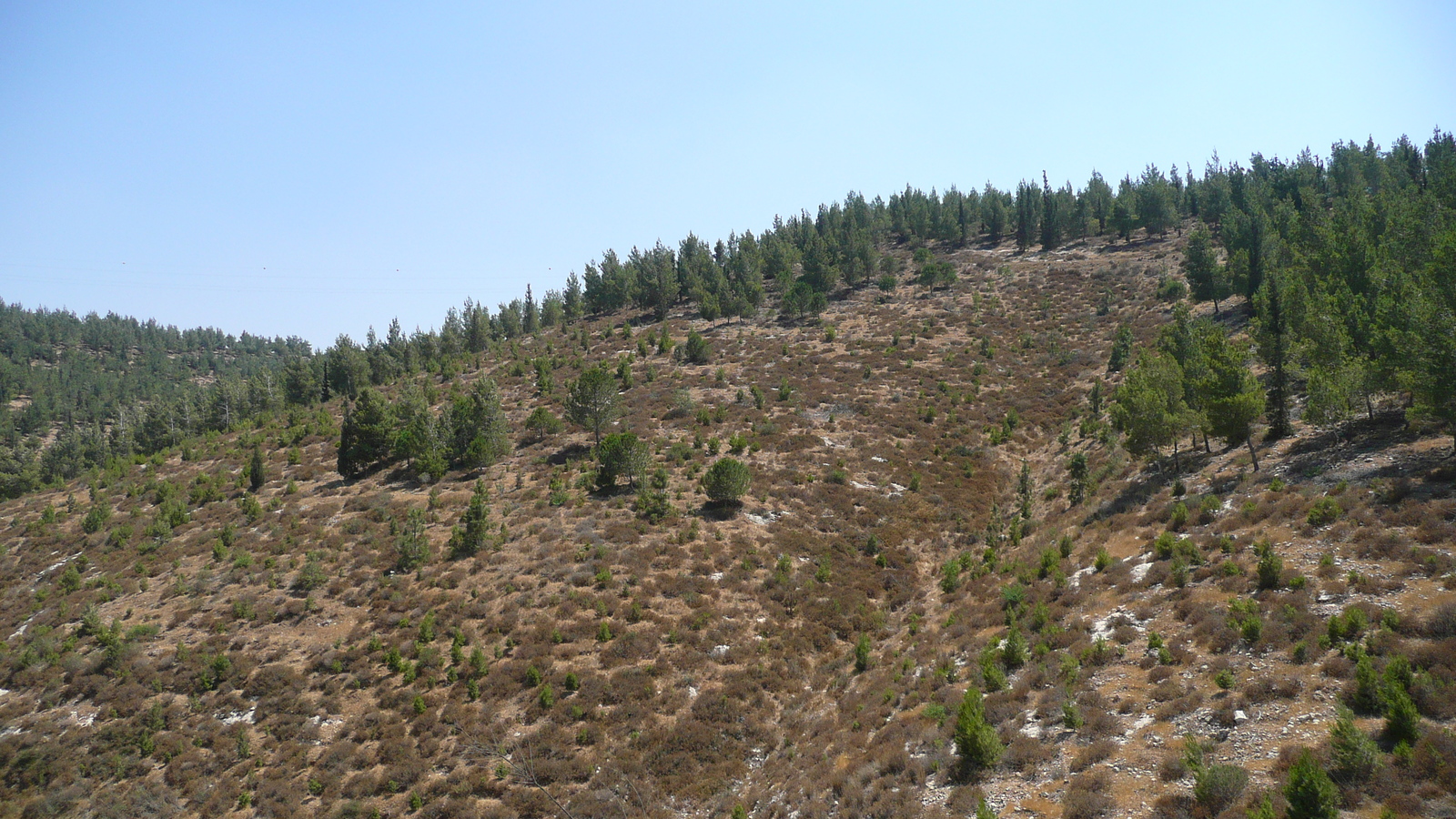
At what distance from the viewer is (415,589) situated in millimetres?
31141

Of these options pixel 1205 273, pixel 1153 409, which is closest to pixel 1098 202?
pixel 1205 273

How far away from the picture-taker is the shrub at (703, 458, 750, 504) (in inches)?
1471

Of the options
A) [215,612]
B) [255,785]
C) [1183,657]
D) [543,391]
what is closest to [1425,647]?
[1183,657]

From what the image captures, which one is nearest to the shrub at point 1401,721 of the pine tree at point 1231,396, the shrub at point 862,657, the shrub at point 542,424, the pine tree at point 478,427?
the shrub at point 862,657

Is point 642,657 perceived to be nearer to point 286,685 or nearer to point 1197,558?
point 286,685

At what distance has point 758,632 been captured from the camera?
92.3 feet

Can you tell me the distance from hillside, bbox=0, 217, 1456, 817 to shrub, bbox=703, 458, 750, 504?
1.35 m

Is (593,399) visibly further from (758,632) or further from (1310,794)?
(1310,794)

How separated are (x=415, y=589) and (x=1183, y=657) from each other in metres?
33.0

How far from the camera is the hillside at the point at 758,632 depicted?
14.9 meters

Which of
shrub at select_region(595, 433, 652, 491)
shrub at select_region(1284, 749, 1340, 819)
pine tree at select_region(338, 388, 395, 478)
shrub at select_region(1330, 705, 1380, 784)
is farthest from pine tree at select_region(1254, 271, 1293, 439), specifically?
pine tree at select_region(338, 388, 395, 478)

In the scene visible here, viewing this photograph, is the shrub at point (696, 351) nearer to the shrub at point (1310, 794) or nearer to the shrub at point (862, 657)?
the shrub at point (862, 657)

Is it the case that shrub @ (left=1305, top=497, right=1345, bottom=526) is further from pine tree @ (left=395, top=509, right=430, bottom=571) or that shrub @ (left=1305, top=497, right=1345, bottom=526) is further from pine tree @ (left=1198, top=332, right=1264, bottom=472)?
pine tree @ (left=395, top=509, right=430, bottom=571)

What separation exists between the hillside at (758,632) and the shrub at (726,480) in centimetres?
135
